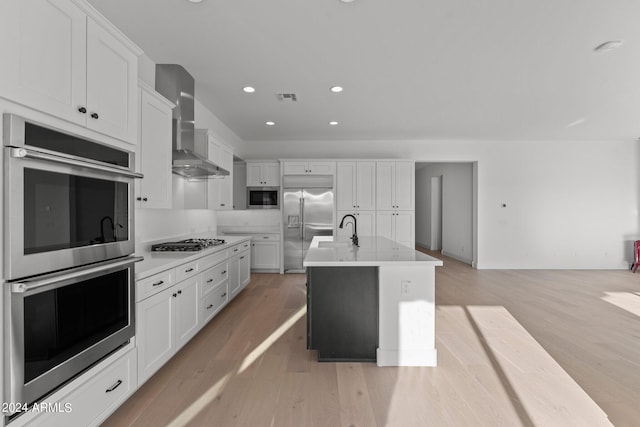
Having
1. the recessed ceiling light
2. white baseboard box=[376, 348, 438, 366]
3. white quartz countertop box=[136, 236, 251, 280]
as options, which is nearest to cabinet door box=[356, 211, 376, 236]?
white quartz countertop box=[136, 236, 251, 280]

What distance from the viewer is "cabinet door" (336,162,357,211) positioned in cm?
610

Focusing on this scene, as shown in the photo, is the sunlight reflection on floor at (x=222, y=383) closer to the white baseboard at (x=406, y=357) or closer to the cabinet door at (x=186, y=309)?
the cabinet door at (x=186, y=309)

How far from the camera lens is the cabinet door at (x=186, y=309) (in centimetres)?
254

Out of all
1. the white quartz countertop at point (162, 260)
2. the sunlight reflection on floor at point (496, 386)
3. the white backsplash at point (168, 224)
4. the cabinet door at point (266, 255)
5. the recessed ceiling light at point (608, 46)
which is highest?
the recessed ceiling light at point (608, 46)

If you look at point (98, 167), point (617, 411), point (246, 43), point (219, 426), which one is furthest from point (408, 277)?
point (246, 43)

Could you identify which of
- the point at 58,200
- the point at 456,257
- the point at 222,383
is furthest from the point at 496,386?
the point at 456,257

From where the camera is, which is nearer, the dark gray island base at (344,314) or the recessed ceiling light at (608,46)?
the dark gray island base at (344,314)

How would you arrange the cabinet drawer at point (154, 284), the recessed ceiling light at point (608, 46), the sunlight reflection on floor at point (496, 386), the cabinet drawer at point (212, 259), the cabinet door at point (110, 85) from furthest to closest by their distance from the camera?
→ the cabinet drawer at point (212, 259)
the recessed ceiling light at point (608, 46)
the cabinet drawer at point (154, 284)
the sunlight reflection on floor at point (496, 386)
the cabinet door at point (110, 85)

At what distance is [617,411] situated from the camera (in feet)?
6.29

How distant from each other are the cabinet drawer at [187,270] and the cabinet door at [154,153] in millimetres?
602

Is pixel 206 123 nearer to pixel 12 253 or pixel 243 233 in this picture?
pixel 243 233

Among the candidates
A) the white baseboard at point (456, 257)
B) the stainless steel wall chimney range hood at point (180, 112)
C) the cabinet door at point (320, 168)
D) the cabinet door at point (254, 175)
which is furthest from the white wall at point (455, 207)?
the stainless steel wall chimney range hood at point (180, 112)

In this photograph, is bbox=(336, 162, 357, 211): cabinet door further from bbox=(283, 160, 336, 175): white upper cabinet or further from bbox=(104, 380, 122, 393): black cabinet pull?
bbox=(104, 380, 122, 393): black cabinet pull

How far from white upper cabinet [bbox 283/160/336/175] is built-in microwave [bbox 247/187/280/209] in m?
0.54
